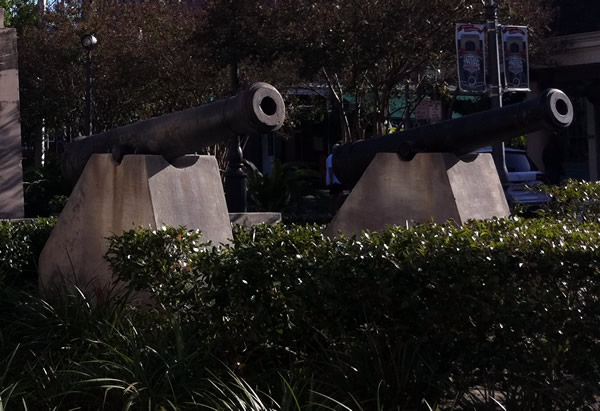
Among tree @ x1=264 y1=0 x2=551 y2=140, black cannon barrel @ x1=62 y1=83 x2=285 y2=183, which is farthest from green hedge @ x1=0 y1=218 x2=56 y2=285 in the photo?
tree @ x1=264 y1=0 x2=551 y2=140

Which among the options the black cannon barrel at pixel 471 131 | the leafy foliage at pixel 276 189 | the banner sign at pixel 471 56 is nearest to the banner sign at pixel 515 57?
the banner sign at pixel 471 56

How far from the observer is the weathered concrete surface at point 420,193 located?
7.98 meters

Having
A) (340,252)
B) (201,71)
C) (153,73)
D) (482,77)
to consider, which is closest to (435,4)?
(482,77)

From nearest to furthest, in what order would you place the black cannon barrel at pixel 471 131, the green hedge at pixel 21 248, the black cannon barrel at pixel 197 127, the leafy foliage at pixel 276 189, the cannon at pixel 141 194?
the black cannon barrel at pixel 197 127
the cannon at pixel 141 194
the black cannon barrel at pixel 471 131
the green hedge at pixel 21 248
the leafy foliage at pixel 276 189

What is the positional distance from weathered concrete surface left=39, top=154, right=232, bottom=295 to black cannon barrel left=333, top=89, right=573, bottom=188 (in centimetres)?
180

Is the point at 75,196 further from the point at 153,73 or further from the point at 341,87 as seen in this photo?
the point at 153,73

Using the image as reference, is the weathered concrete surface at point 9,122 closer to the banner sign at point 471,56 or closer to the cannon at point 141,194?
the cannon at point 141,194

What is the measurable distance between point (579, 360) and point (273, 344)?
166 centimetres

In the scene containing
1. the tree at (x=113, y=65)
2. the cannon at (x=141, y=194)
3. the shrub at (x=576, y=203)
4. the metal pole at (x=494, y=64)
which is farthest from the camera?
the tree at (x=113, y=65)

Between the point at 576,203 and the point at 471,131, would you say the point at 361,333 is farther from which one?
the point at 576,203

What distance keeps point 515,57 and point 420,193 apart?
8.38 meters

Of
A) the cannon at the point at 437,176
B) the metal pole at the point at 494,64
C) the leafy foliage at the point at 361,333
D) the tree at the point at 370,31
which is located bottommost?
the leafy foliage at the point at 361,333

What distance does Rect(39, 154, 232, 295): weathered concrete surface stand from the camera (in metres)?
7.14

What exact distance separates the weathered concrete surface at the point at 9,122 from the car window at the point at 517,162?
11841 mm
